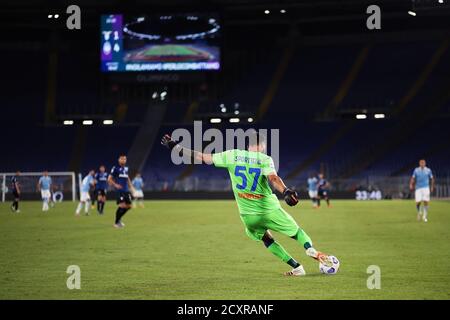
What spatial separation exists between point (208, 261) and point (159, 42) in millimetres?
37458

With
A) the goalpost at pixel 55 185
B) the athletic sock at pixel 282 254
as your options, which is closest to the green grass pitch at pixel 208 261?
the athletic sock at pixel 282 254

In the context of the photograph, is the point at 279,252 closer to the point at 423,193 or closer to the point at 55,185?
the point at 423,193

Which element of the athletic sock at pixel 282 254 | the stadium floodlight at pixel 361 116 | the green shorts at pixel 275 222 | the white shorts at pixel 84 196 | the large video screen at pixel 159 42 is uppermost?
the large video screen at pixel 159 42

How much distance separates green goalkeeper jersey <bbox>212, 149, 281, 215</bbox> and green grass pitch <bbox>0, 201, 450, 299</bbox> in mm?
1189

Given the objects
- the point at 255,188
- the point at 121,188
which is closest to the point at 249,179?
the point at 255,188

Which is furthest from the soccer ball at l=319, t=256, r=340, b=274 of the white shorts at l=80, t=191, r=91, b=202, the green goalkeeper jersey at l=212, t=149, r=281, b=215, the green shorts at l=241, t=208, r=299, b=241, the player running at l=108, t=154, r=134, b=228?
the white shorts at l=80, t=191, r=91, b=202

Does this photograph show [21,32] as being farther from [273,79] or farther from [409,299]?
[409,299]

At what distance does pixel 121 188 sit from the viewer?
24.0 metres

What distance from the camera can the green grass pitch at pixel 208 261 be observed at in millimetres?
10312

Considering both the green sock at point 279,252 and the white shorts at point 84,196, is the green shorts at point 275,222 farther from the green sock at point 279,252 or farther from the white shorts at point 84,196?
the white shorts at point 84,196

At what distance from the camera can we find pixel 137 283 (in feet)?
36.6

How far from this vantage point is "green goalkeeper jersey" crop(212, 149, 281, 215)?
38.3 ft

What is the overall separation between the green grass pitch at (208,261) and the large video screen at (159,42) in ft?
84.8

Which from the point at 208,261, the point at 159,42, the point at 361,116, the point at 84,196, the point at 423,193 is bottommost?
the point at 208,261
